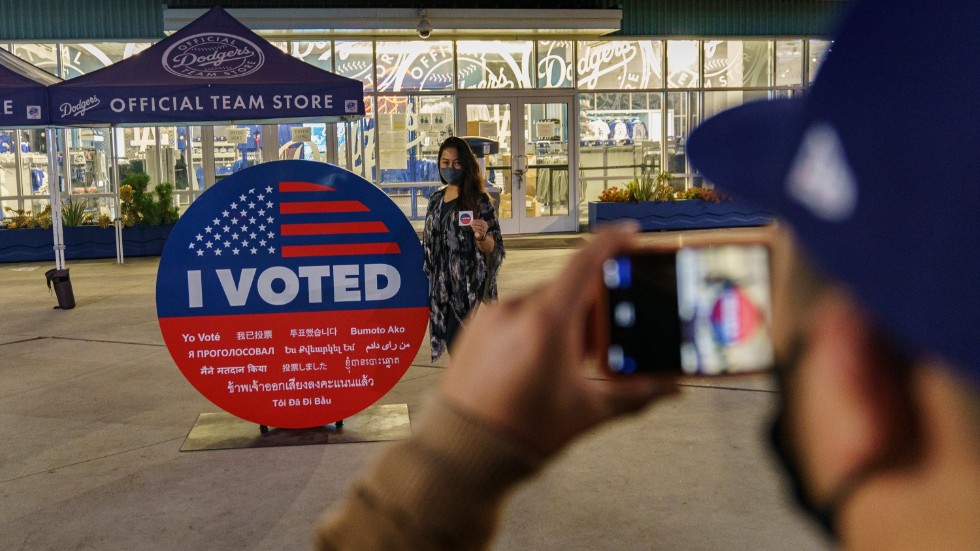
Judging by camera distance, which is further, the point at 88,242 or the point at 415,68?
the point at 415,68

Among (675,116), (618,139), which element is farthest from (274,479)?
(675,116)

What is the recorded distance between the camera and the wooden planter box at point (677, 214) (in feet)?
57.0

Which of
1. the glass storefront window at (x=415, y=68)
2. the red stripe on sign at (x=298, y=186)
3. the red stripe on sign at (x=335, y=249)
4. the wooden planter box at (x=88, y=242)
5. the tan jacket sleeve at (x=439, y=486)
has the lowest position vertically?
the wooden planter box at (x=88, y=242)

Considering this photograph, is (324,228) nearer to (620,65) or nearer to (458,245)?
(458,245)

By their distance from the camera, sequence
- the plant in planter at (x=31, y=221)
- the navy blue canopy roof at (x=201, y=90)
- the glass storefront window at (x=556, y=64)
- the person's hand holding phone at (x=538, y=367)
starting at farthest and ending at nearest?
the glass storefront window at (x=556, y=64), the plant in planter at (x=31, y=221), the navy blue canopy roof at (x=201, y=90), the person's hand holding phone at (x=538, y=367)

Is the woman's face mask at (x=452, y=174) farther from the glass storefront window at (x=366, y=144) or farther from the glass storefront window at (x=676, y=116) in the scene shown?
the glass storefront window at (x=676, y=116)

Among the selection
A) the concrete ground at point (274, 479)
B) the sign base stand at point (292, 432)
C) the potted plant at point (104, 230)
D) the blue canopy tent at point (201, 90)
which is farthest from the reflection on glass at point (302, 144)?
the sign base stand at point (292, 432)

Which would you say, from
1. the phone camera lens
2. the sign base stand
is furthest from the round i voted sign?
the phone camera lens

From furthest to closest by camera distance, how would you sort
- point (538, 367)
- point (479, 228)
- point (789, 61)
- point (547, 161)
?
point (789, 61), point (547, 161), point (479, 228), point (538, 367)

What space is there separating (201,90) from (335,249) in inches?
201

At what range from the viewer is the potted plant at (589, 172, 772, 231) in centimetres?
1738

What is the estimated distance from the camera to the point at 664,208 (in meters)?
17.6

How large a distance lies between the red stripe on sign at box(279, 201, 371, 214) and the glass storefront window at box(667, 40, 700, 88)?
14.1 m

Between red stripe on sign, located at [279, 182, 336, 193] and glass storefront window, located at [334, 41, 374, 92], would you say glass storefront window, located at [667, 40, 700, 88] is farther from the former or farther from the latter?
red stripe on sign, located at [279, 182, 336, 193]
